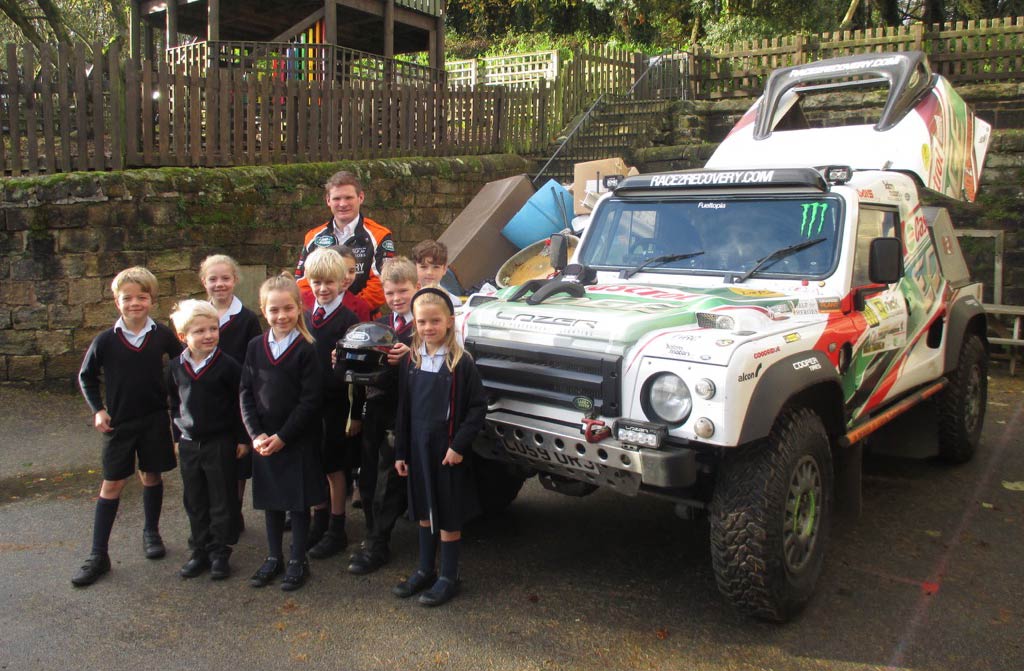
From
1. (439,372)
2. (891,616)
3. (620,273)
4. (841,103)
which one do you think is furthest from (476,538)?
(841,103)

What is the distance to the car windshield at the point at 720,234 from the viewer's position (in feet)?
15.4

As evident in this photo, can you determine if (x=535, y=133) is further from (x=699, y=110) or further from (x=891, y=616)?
(x=891, y=616)

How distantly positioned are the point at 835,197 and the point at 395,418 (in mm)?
2622

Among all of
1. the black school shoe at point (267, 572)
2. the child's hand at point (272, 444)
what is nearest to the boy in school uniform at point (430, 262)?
the child's hand at point (272, 444)

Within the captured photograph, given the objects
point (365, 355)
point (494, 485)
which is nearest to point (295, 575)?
point (365, 355)

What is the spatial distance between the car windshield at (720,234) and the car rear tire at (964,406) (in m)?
1.96

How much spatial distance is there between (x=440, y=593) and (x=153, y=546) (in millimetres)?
1649

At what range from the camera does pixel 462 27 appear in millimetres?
33188

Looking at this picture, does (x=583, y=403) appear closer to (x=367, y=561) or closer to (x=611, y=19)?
(x=367, y=561)

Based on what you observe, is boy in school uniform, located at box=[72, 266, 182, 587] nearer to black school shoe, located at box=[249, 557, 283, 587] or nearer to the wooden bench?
black school shoe, located at box=[249, 557, 283, 587]

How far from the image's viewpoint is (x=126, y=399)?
171 inches

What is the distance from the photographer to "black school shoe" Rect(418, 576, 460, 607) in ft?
13.1

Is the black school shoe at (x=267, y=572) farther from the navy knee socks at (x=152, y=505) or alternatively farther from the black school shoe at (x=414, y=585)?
the navy knee socks at (x=152, y=505)

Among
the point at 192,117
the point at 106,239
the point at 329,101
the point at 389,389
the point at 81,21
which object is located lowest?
the point at 389,389
